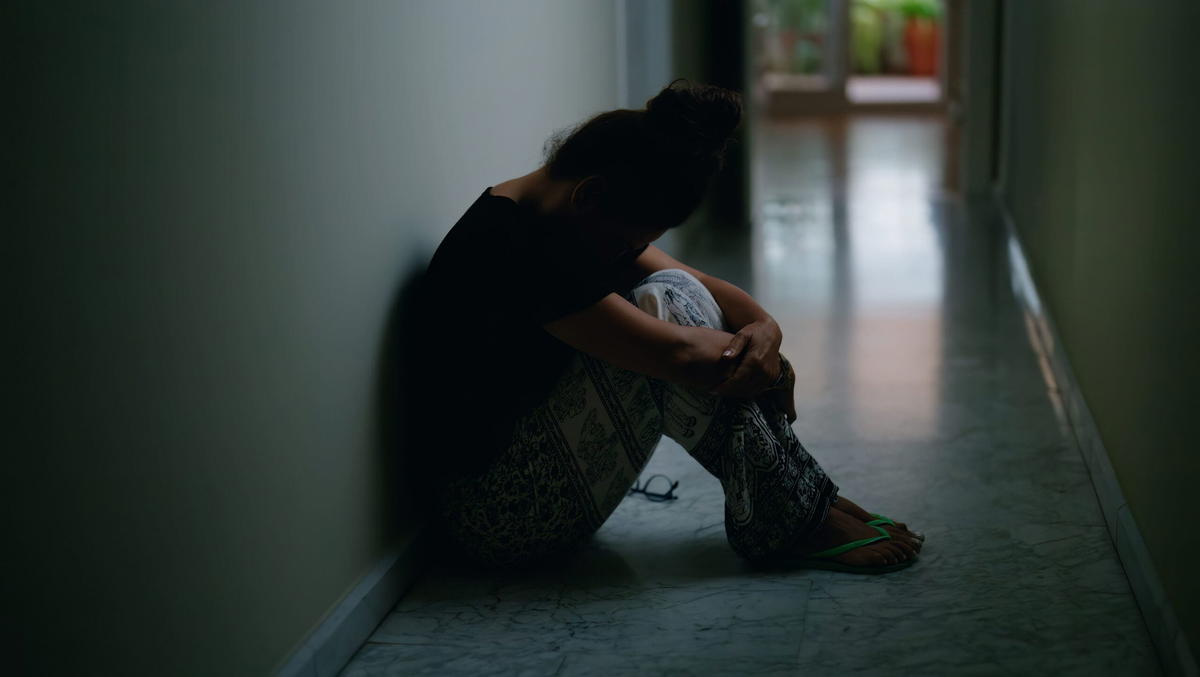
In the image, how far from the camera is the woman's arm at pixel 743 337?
1836 mm

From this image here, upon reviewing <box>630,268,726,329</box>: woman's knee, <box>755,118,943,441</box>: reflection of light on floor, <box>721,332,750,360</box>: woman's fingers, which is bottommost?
<box>755,118,943,441</box>: reflection of light on floor

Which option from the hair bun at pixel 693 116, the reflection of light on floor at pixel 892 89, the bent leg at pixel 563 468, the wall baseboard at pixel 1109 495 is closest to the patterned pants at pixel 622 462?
the bent leg at pixel 563 468

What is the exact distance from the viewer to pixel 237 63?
138 cm

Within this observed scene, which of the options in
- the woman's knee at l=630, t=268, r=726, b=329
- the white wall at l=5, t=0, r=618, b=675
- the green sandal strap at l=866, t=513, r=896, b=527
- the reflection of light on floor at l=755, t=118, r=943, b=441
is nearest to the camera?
the white wall at l=5, t=0, r=618, b=675

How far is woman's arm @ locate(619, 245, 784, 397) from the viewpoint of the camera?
1836mm

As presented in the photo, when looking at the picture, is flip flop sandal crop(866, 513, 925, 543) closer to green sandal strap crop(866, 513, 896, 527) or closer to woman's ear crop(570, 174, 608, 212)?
green sandal strap crop(866, 513, 896, 527)

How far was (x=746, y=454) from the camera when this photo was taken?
1.88 metres

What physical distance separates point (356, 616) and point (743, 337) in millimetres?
688

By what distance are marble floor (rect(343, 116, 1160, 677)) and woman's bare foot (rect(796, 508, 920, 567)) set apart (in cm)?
3

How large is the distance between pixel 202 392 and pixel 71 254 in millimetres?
263

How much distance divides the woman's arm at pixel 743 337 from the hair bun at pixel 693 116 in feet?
0.96

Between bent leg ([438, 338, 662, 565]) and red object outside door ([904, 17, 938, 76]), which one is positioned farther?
red object outside door ([904, 17, 938, 76])

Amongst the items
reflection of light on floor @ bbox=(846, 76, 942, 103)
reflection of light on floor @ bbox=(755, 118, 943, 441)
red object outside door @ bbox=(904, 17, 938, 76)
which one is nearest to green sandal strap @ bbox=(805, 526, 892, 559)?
reflection of light on floor @ bbox=(755, 118, 943, 441)

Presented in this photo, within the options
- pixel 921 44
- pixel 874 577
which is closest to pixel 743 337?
pixel 874 577
